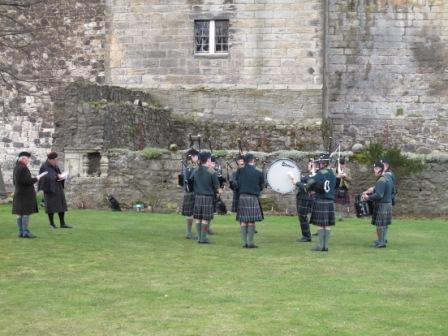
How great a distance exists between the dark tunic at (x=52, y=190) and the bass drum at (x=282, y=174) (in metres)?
4.39

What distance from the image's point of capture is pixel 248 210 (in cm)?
1571

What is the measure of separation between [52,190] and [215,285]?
7.47 metres

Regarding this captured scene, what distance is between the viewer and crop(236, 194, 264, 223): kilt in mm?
15649

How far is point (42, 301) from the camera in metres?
10.3

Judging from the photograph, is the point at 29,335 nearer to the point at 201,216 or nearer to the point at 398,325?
the point at 398,325

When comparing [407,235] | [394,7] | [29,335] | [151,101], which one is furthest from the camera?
[394,7]

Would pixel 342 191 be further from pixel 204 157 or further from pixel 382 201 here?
pixel 204 157

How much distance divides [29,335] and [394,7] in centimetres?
2362

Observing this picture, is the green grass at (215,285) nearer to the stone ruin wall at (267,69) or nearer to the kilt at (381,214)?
the kilt at (381,214)

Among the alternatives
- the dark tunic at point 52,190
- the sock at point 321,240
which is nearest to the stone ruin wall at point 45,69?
the dark tunic at point 52,190

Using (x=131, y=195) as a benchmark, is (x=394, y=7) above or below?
above

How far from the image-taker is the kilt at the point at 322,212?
607 inches

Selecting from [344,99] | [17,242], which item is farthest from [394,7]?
[17,242]

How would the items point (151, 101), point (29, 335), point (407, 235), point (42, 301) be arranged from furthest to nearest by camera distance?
point (151, 101)
point (407, 235)
point (42, 301)
point (29, 335)
